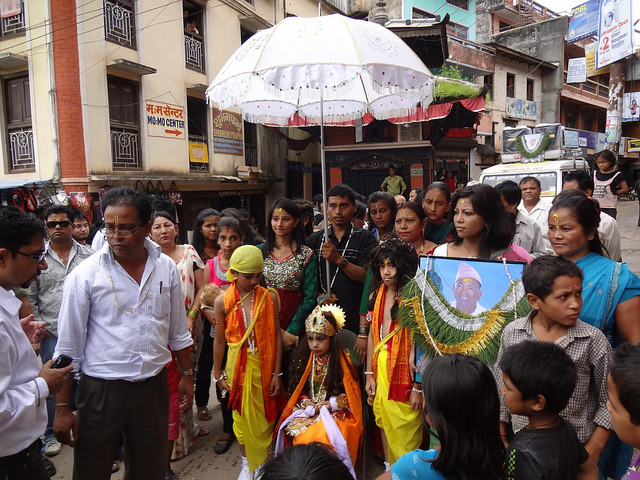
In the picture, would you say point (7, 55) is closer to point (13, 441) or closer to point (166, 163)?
point (166, 163)

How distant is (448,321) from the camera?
2375 mm

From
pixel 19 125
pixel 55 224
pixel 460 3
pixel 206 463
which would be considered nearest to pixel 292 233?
pixel 206 463

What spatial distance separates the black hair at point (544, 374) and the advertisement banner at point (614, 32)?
58.0ft

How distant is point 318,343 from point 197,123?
1103 centimetres

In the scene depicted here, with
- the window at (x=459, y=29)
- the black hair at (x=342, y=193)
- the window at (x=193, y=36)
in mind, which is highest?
the window at (x=459, y=29)

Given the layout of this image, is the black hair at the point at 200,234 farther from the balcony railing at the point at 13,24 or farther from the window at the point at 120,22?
the balcony railing at the point at 13,24

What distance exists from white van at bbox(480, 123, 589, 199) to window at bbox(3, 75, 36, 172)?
31.3ft

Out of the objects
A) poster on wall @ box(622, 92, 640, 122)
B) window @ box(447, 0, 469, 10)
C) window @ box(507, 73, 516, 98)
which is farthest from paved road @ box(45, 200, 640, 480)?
window @ box(447, 0, 469, 10)

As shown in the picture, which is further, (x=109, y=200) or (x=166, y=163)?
(x=166, y=163)

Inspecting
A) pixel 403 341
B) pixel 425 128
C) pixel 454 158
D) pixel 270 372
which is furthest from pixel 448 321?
pixel 454 158

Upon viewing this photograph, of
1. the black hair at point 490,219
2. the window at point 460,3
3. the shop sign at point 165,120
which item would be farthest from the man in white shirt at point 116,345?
the window at point 460,3

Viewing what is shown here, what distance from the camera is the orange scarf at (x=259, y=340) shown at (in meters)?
2.94

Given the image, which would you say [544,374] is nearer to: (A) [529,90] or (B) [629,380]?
(B) [629,380]

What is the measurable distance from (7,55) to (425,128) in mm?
11555
